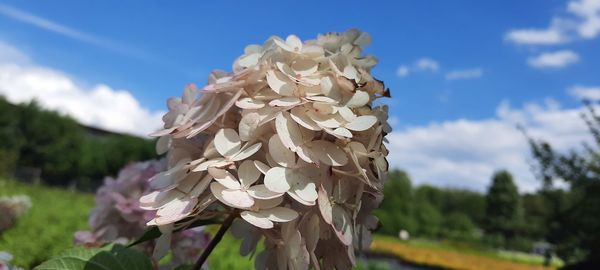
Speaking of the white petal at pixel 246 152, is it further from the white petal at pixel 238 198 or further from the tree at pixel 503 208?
the tree at pixel 503 208

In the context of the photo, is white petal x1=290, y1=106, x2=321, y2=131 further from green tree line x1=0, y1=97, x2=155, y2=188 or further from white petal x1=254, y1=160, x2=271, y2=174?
green tree line x1=0, y1=97, x2=155, y2=188

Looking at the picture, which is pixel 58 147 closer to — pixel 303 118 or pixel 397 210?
pixel 397 210

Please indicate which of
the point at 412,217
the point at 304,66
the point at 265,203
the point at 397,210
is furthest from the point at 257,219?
the point at 412,217

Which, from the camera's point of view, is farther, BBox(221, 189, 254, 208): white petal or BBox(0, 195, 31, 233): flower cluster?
BBox(0, 195, 31, 233): flower cluster

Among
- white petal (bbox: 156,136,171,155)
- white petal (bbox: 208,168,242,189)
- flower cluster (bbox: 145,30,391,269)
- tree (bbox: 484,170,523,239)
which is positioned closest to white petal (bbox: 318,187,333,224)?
flower cluster (bbox: 145,30,391,269)

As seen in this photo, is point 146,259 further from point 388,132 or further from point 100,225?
point 100,225

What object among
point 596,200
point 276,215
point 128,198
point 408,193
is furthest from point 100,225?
point 408,193

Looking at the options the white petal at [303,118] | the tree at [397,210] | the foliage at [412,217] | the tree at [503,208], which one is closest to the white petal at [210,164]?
the white petal at [303,118]
